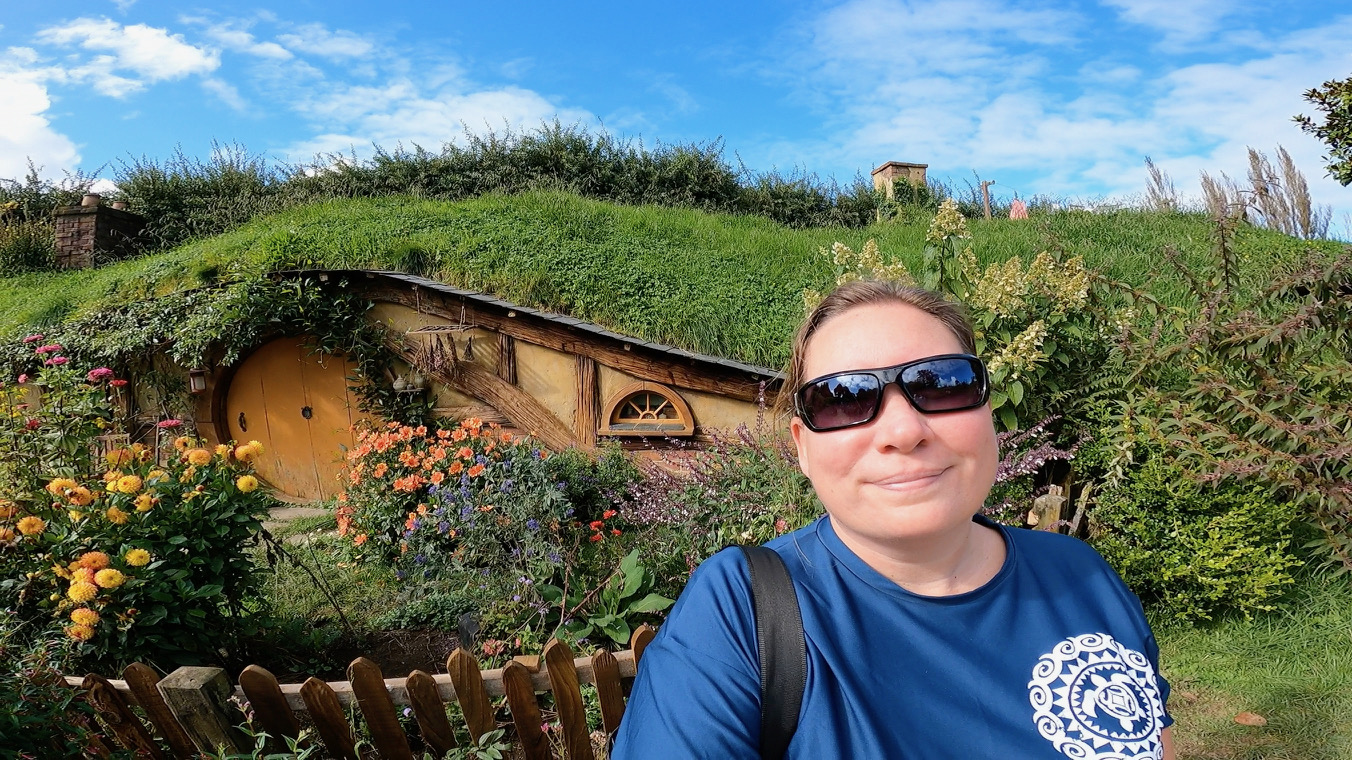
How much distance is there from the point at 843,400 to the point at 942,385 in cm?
17

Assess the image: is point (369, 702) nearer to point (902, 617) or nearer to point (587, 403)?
point (902, 617)

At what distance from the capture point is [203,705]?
105 inches

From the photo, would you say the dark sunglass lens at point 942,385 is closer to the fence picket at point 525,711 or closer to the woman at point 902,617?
the woman at point 902,617

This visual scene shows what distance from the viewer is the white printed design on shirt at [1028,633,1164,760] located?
4.00 feet

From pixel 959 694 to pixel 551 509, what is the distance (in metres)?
3.83

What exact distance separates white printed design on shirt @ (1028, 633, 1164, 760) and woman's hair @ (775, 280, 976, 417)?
1.82ft

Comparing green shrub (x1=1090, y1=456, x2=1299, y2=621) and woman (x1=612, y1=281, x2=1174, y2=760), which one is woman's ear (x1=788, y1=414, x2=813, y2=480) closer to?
woman (x1=612, y1=281, x2=1174, y2=760)

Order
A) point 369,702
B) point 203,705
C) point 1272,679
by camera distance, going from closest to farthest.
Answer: point 203,705, point 369,702, point 1272,679

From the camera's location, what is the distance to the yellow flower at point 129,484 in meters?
3.28

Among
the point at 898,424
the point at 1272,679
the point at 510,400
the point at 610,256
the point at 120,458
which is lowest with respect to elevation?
the point at 1272,679

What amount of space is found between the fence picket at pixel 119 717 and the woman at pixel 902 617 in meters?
2.67

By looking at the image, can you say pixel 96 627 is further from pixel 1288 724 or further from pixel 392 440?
pixel 1288 724

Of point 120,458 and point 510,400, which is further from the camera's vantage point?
point 510,400

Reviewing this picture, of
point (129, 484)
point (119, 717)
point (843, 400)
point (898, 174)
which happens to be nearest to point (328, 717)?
point (119, 717)
